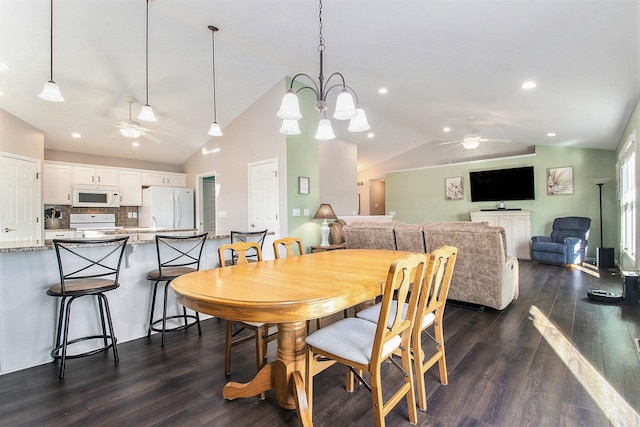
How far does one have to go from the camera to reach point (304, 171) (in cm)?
510

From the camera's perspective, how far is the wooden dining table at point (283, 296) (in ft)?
4.04

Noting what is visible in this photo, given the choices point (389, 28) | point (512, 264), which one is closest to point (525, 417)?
point (512, 264)

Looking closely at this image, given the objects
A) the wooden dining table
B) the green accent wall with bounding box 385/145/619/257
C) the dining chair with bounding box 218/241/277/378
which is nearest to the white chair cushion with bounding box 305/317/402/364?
the wooden dining table

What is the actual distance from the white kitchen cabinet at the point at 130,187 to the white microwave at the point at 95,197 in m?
0.14

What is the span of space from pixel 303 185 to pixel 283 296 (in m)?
3.86

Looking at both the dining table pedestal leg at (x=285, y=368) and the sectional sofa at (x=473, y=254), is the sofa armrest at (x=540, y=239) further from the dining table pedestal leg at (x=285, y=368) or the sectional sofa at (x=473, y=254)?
the dining table pedestal leg at (x=285, y=368)

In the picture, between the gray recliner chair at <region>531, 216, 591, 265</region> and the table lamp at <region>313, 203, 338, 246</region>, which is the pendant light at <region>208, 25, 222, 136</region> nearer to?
the table lamp at <region>313, 203, 338, 246</region>

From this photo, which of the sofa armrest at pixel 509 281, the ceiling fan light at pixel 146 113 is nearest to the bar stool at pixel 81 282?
the ceiling fan light at pixel 146 113

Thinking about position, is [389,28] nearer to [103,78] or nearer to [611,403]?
[611,403]

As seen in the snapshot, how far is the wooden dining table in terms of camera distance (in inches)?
48.5

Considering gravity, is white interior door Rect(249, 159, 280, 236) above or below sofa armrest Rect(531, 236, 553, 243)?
above

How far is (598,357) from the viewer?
2.27 m

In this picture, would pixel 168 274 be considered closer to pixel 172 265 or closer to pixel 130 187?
pixel 172 265

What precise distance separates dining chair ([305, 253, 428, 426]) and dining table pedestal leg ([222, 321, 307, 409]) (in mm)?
78
